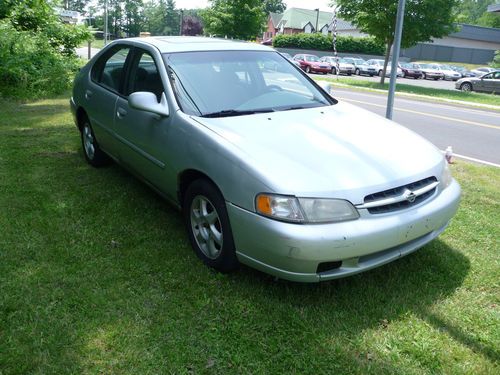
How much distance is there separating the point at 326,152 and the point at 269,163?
45 cm

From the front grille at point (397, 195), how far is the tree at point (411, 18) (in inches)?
891

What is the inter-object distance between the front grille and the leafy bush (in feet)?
34.0

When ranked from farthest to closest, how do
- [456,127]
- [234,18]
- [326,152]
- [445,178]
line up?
[234,18] < [456,127] < [445,178] < [326,152]

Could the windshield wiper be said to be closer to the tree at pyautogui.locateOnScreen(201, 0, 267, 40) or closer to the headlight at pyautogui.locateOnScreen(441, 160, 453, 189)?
the headlight at pyautogui.locateOnScreen(441, 160, 453, 189)

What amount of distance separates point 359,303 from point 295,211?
2.78 feet

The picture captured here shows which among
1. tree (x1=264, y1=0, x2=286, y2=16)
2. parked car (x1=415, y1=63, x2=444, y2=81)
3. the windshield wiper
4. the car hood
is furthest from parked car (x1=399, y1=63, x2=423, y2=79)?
tree (x1=264, y1=0, x2=286, y2=16)

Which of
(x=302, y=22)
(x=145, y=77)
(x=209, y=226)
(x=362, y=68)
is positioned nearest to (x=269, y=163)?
(x=209, y=226)

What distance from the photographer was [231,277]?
133 inches

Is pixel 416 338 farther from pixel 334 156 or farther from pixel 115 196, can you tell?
pixel 115 196

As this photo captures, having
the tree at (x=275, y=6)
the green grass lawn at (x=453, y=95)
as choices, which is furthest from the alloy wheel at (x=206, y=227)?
the tree at (x=275, y=6)

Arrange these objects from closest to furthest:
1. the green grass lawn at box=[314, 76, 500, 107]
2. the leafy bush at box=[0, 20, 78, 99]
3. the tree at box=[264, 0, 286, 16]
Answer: the leafy bush at box=[0, 20, 78, 99], the green grass lawn at box=[314, 76, 500, 107], the tree at box=[264, 0, 286, 16]

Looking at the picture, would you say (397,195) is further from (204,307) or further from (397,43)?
(397,43)

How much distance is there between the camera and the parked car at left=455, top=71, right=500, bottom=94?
25484 millimetres

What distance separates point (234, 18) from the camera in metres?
38.5
